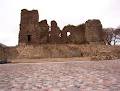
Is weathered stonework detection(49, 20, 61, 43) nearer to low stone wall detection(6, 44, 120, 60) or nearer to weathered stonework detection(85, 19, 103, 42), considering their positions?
weathered stonework detection(85, 19, 103, 42)

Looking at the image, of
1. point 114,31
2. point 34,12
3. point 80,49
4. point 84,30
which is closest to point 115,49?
point 80,49

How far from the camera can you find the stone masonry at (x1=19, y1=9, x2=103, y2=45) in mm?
44594

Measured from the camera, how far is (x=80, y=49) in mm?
38969

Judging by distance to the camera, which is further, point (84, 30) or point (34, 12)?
point (84, 30)

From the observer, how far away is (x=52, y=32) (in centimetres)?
4716

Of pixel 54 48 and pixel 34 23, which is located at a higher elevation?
pixel 34 23

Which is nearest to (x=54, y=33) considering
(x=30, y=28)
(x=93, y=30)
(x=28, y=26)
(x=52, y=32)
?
(x=52, y=32)

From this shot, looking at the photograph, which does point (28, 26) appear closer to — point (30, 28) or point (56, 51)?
point (30, 28)

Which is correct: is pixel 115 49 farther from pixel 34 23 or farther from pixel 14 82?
pixel 14 82

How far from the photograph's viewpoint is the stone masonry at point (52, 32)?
146 feet

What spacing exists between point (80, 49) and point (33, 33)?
9227mm

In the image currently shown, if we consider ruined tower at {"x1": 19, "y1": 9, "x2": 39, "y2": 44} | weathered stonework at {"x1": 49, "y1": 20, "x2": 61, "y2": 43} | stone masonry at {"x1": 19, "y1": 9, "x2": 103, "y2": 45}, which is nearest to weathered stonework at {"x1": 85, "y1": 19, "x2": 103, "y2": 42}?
stone masonry at {"x1": 19, "y1": 9, "x2": 103, "y2": 45}

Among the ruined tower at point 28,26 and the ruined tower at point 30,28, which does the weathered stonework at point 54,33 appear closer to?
the ruined tower at point 30,28

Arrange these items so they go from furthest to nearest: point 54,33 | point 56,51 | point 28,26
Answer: point 54,33, point 28,26, point 56,51
